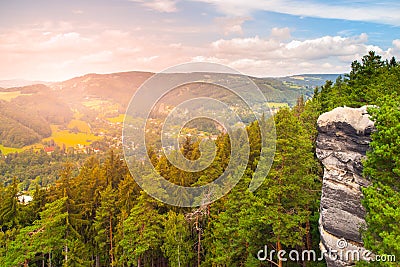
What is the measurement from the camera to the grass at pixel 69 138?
15000cm

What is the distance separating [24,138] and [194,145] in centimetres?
14290

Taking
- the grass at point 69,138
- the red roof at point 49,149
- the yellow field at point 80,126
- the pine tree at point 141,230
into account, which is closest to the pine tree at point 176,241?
the pine tree at point 141,230

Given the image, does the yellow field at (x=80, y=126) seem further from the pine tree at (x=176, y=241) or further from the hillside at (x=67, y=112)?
the pine tree at (x=176, y=241)

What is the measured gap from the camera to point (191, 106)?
65.6ft

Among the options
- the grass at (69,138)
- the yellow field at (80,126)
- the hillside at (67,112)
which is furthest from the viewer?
the yellow field at (80,126)

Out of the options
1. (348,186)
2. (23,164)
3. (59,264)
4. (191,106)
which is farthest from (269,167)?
(23,164)

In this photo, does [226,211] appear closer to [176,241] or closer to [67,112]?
[176,241]

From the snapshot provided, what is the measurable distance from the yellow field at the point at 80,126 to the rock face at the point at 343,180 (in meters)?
159

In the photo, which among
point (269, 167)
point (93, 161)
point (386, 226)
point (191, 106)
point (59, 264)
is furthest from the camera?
point (93, 161)

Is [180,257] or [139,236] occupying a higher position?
[139,236]

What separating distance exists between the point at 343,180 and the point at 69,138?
542 ft

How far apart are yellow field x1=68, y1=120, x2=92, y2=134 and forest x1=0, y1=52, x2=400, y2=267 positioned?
A: 138101 millimetres

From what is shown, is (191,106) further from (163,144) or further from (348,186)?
Result: (348,186)

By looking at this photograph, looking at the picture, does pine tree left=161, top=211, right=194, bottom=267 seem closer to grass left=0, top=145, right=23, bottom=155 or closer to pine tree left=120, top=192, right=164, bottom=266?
pine tree left=120, top=192, right=164, bottom=266
